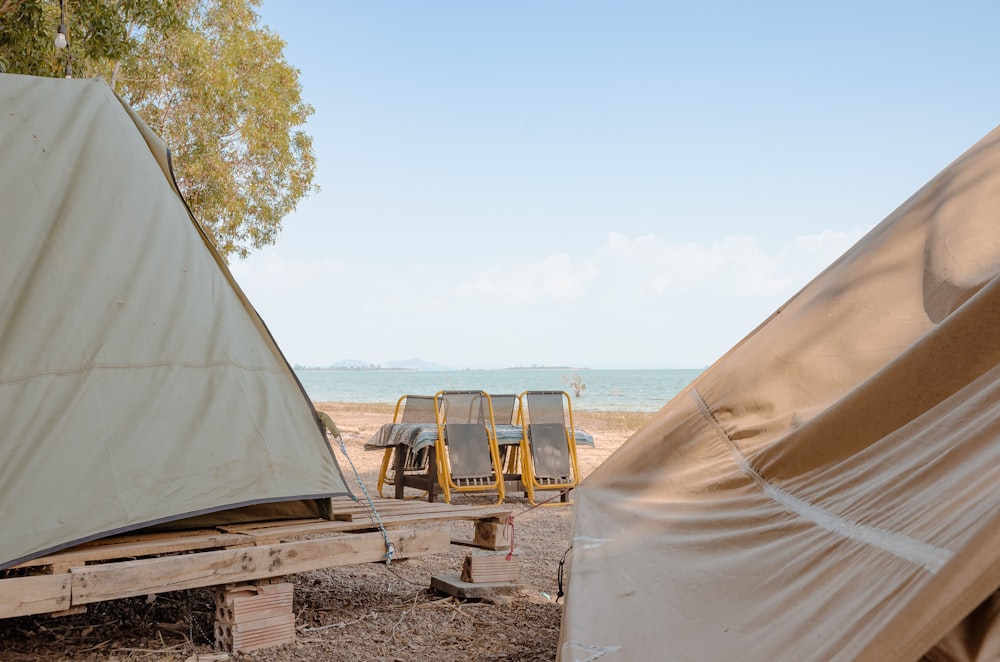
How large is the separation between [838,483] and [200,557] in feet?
7.04

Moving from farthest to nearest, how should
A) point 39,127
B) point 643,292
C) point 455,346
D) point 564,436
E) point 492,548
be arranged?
point 455,346 < point 643,292 < point 564,436 < point 492,548 < point 39,127

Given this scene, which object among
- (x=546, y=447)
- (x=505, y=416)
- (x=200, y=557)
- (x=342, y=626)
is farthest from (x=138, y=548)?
(x=505, y=416)

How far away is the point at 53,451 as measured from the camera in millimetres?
2799

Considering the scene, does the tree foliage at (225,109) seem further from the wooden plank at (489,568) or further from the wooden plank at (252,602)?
the wooden plank at (252,602)

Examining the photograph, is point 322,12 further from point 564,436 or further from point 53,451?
point 53,451

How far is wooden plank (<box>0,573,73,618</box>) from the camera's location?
2.40m

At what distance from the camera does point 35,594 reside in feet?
8.04

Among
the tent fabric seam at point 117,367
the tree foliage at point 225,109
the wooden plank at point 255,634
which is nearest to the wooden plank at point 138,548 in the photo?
the wooden plank at point 255,634

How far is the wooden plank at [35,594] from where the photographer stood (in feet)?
7.86

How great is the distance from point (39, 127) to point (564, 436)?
5.67m

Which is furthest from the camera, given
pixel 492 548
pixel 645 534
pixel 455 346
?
pixel 455 346

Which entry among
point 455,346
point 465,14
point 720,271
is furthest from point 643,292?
point 465,14

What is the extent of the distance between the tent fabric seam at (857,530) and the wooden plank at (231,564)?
157 centimetres

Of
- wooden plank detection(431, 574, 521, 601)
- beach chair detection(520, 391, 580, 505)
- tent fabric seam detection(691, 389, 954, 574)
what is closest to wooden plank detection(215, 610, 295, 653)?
wooden plank detection(431, 574, 521, 601)
